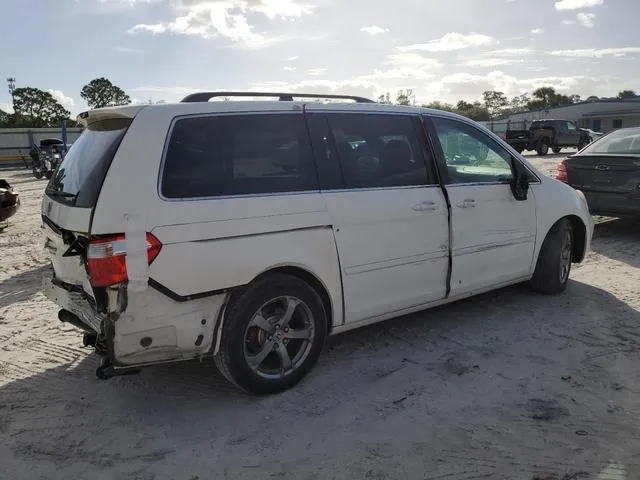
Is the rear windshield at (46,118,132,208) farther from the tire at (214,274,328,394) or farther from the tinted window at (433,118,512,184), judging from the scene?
the tinted window at (433,118,512,184)

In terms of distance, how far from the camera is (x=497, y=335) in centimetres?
471

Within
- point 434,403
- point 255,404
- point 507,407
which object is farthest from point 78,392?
point 507,407

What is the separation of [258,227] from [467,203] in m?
2.00

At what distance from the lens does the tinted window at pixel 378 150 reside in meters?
4.05

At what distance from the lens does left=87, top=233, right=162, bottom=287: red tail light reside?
3072mm

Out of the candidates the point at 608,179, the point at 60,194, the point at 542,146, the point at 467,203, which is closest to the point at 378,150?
the point at 467,203

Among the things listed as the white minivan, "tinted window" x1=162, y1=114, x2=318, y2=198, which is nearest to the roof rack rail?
the white minivan

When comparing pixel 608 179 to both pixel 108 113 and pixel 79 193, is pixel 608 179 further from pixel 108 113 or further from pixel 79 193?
pixel 79 193

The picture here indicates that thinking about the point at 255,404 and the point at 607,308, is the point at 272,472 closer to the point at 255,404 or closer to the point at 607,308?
the point at 255,404

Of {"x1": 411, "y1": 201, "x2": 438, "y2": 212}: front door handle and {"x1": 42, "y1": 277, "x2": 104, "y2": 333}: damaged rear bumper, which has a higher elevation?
{"x1": 411, "y1": 201, "x2": 438, "y2": 212}: front door handle

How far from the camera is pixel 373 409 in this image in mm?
3537

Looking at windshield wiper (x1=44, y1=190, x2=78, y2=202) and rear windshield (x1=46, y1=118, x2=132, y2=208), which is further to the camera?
windshield wiper (x1=44, y1=190, x2=78, y2=202)

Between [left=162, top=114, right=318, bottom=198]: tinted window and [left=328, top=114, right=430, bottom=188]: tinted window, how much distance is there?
32cm

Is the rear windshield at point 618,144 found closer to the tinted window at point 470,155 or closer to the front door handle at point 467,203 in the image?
the tinted window at point 470,155
